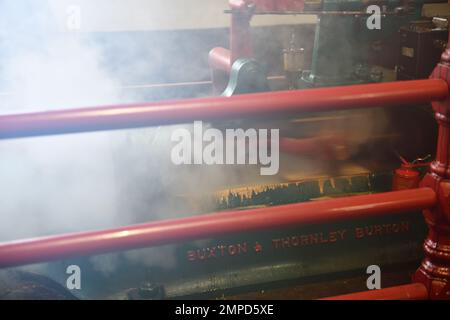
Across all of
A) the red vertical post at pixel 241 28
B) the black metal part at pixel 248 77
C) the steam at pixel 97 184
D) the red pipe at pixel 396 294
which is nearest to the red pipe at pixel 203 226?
the red pipe at pixel 396 294

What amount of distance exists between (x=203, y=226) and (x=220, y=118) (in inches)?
11.9

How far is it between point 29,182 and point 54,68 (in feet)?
5.35

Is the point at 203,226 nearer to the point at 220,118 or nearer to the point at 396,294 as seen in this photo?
the point at 220,118

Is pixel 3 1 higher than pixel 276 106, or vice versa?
pixel 3 1

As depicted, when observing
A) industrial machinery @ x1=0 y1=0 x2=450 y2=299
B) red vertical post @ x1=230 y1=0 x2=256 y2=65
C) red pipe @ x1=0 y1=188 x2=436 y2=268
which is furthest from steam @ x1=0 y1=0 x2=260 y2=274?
red pipe @ x1=0 y1=188 x2=436 y2=268

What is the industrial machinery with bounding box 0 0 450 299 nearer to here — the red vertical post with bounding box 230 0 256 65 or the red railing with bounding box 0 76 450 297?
the red vertical post with bounding box 230 0 256 65

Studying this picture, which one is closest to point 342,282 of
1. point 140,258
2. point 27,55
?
point 140,258

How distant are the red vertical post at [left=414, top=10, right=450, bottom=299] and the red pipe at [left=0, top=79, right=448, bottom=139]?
6cm

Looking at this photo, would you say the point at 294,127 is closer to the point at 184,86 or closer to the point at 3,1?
the point at 184,86

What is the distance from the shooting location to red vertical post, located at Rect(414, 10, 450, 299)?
4.97ft

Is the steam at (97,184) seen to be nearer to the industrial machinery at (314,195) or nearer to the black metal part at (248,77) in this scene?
the industrial machinery at (314,195)

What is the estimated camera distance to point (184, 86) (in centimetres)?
456

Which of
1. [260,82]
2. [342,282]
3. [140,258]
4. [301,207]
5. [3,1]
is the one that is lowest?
[342,282]

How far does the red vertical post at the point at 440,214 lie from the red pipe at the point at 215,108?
0.06 metres
